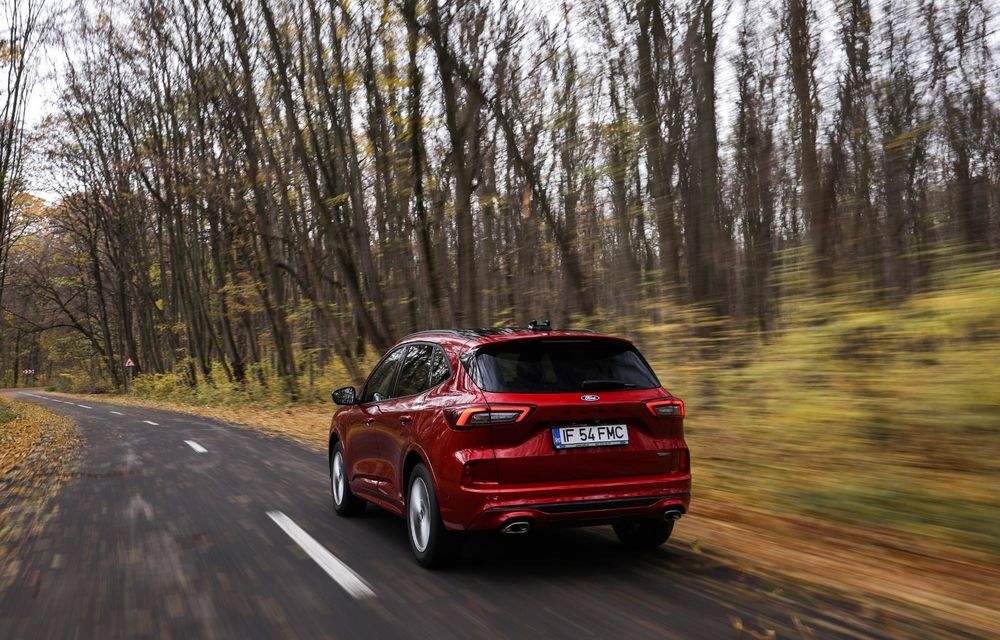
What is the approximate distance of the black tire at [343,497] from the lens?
23.3 ft

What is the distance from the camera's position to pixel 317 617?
165 inches

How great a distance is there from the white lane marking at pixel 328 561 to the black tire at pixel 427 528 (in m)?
0.47

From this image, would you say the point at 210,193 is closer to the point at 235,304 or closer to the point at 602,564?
the point at 235,304

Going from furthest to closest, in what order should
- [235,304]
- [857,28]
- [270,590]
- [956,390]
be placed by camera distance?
1. [235,304]
2. [857,28]
3. [956,390]
4. [270,590]

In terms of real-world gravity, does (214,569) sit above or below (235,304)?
below

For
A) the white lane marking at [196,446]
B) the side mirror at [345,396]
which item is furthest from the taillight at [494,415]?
the white lane marking at [196,446]

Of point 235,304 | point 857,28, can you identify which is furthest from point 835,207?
point 235,304

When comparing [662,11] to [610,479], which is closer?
[610,479]

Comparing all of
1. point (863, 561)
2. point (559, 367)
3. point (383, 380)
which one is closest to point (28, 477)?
point (383, 380)

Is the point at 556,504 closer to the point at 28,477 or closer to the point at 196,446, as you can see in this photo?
the point at 28,477

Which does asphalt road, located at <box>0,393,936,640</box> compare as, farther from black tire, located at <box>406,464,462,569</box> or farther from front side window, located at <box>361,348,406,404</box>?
front side window, located at <box>361,348,406,404</box>

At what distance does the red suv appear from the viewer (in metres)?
4.76

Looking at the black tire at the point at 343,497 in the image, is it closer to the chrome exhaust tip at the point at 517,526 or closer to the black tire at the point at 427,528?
the black tire at the point at 427,528

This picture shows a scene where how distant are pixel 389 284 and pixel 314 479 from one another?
A: 1481 cm
